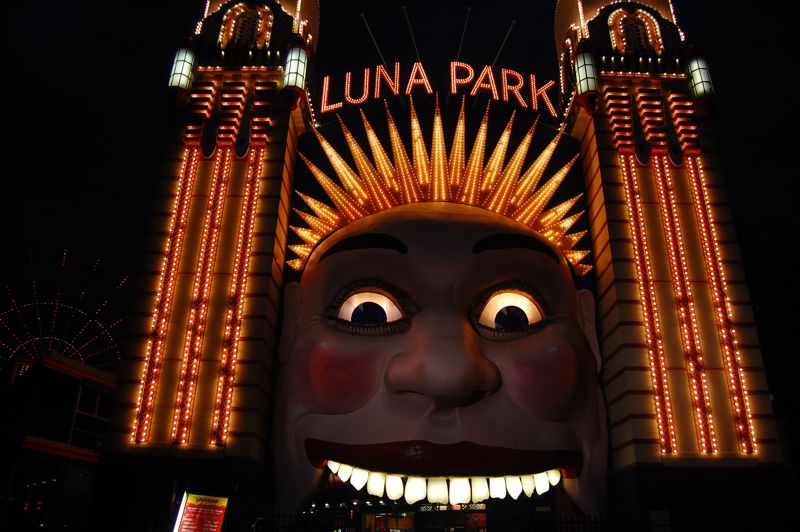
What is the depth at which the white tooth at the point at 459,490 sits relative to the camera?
7.28 m

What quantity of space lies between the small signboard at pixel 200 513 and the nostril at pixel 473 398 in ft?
10.00

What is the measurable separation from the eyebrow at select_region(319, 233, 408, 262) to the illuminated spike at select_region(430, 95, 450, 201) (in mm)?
1425

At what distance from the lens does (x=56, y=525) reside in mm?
13148

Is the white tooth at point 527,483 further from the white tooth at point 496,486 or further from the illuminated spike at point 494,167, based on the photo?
the illuminated spike at point 494,167

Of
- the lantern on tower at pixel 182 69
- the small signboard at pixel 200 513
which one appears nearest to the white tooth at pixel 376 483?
the small signboard at pixel 200 513

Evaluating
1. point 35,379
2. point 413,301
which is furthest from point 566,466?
point 35,379

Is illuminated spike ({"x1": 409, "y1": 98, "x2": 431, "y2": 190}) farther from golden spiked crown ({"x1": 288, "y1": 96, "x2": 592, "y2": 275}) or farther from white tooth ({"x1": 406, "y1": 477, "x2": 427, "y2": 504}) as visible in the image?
white tooth ({"x1": 406, "y1": 477, "x2": 427, "y2": 504})

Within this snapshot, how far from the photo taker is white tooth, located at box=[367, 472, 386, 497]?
7.38 meters

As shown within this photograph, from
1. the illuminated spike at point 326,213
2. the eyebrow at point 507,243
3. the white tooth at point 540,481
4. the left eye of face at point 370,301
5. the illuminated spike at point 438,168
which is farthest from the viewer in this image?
the illuminated spike at point 326,213

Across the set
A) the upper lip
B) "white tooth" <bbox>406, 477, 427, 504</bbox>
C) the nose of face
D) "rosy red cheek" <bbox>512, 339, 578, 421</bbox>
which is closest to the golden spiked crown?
"rosy red cheek" <bbox>512, 339, 578, 421</bbox>

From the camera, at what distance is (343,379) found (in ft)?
24.6

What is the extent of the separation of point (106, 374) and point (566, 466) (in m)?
11.3

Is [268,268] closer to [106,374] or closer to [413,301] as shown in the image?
[413,301]

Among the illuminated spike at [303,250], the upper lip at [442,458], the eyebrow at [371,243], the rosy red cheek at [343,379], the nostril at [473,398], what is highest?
the illuminated spike at [303,250]
